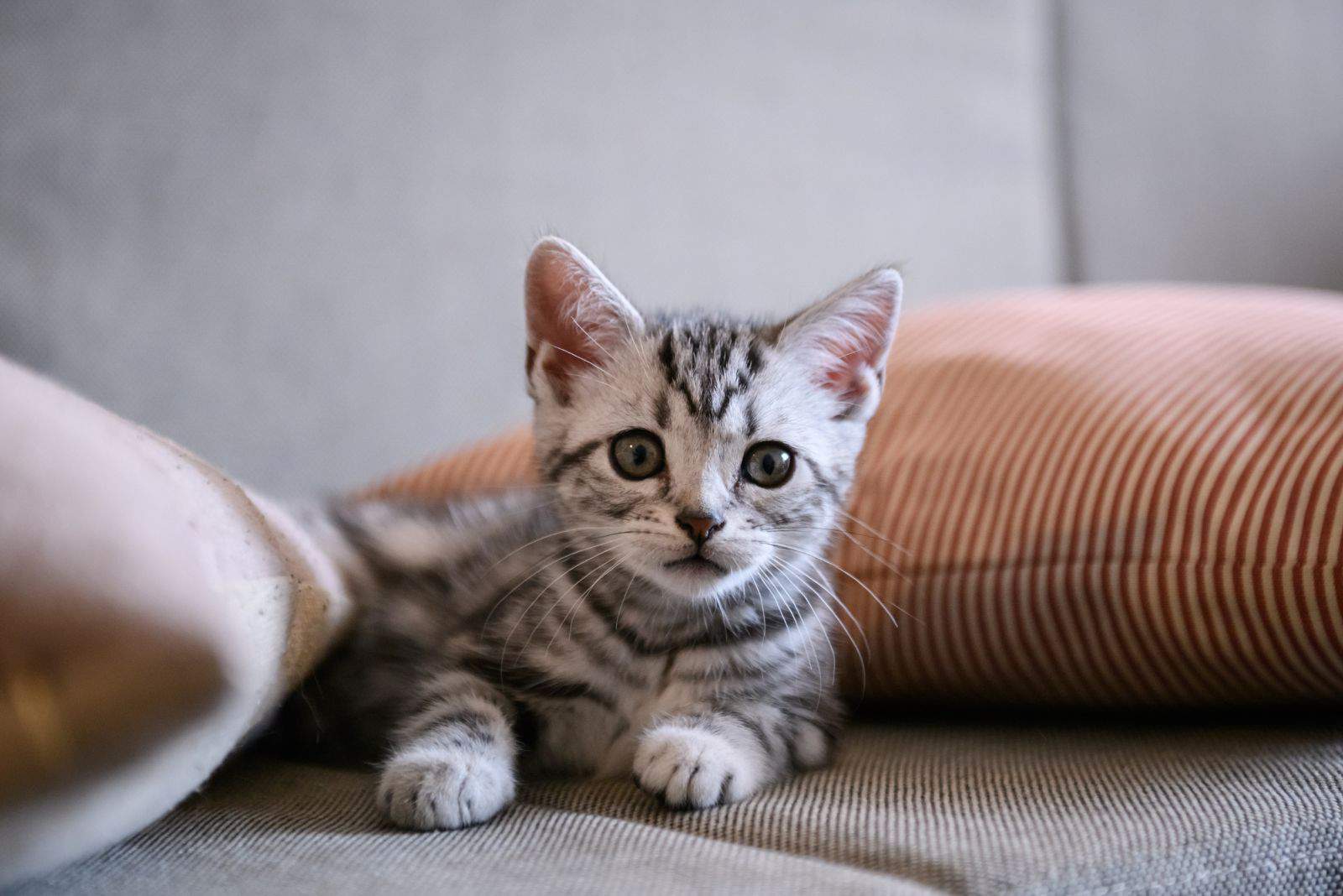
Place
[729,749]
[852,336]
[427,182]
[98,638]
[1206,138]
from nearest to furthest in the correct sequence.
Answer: [98,638], [729,749], [852,336], [427,182], [1206,138]

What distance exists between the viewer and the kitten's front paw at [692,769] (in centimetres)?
76

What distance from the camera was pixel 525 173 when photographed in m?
1.67

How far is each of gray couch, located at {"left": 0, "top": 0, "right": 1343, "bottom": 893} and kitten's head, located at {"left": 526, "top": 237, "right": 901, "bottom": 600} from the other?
227mm

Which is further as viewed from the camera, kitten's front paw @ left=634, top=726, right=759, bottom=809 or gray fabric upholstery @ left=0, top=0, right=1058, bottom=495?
gray fabric upholstery @ left=0, top=0, right=1058, bottom=495

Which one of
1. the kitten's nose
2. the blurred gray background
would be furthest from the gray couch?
the kitten's nose


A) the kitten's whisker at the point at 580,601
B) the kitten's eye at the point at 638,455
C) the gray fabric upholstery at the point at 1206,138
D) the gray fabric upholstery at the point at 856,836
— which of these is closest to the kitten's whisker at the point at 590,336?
the kitten's eye at the point at 638,455

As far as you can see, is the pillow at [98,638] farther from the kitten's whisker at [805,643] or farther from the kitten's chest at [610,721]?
the kitten's whisker at [805,643]

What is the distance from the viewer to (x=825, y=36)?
1.87 m

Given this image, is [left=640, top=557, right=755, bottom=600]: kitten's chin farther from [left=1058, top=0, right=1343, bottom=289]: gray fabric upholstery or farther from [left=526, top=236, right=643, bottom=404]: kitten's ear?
[left=1058, top=0, right=1343, bottom=289]: gray fabric upholstery

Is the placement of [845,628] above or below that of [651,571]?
below

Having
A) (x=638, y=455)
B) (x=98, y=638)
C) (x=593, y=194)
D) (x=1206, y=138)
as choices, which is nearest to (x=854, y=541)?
(x=638, y=455)

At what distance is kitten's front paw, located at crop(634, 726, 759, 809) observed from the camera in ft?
2.50

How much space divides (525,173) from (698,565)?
3.42 ft

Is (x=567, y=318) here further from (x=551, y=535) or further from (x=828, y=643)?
(x=828, y=643)
